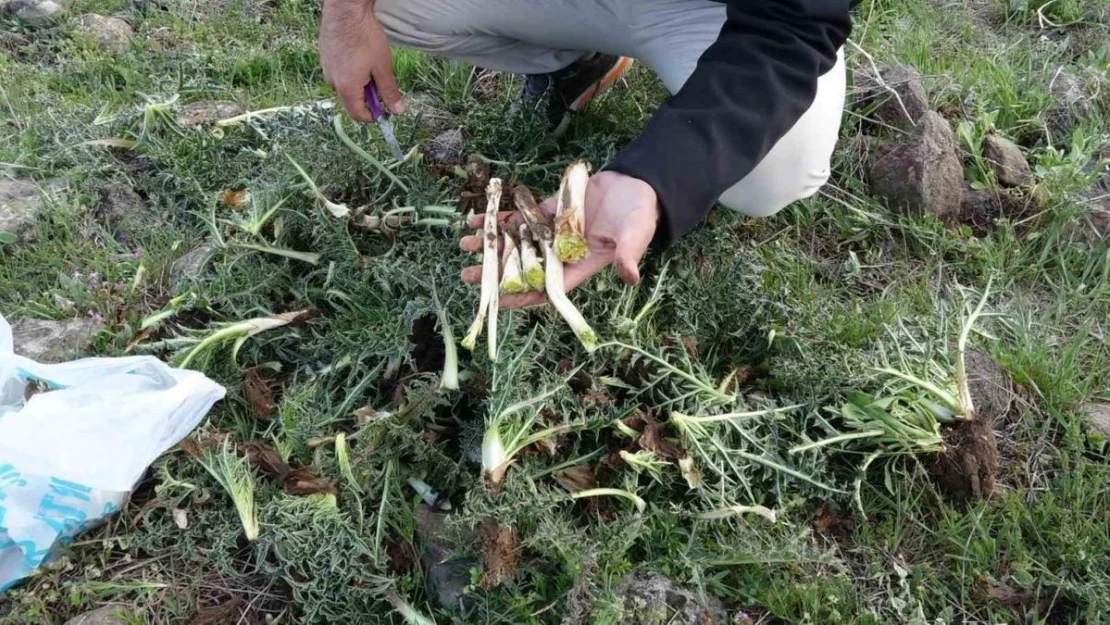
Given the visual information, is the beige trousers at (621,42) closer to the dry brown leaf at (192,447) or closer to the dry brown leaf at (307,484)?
the dry brown leaf at (307,484)

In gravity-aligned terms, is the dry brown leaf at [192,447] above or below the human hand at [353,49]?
below

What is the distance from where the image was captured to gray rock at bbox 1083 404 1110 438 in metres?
1.99

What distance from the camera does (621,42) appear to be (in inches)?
97.8

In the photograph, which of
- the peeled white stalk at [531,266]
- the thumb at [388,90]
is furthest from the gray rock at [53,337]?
the peeled white stalk at [531,266]

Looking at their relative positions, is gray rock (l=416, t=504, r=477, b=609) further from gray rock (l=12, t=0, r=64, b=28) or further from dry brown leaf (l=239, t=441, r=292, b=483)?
gray rock (l=12, t=0, r=64, b=28)

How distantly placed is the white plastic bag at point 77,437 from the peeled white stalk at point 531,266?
80 centimetres

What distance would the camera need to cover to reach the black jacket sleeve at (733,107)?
1.59 metres

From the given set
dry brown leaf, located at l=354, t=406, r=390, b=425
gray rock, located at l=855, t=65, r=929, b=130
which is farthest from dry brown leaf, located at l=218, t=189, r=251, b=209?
gray rock, located at l=855, t=65, r=929, b=130

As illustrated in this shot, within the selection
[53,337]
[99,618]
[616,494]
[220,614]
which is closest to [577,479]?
[616,494]

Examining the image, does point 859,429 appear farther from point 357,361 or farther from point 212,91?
point 212,91

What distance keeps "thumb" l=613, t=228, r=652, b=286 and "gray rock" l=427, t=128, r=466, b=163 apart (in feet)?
4.06

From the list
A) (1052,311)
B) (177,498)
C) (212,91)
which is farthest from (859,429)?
(212,91)

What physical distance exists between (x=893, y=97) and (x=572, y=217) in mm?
1716

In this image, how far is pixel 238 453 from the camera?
74.1 inches
